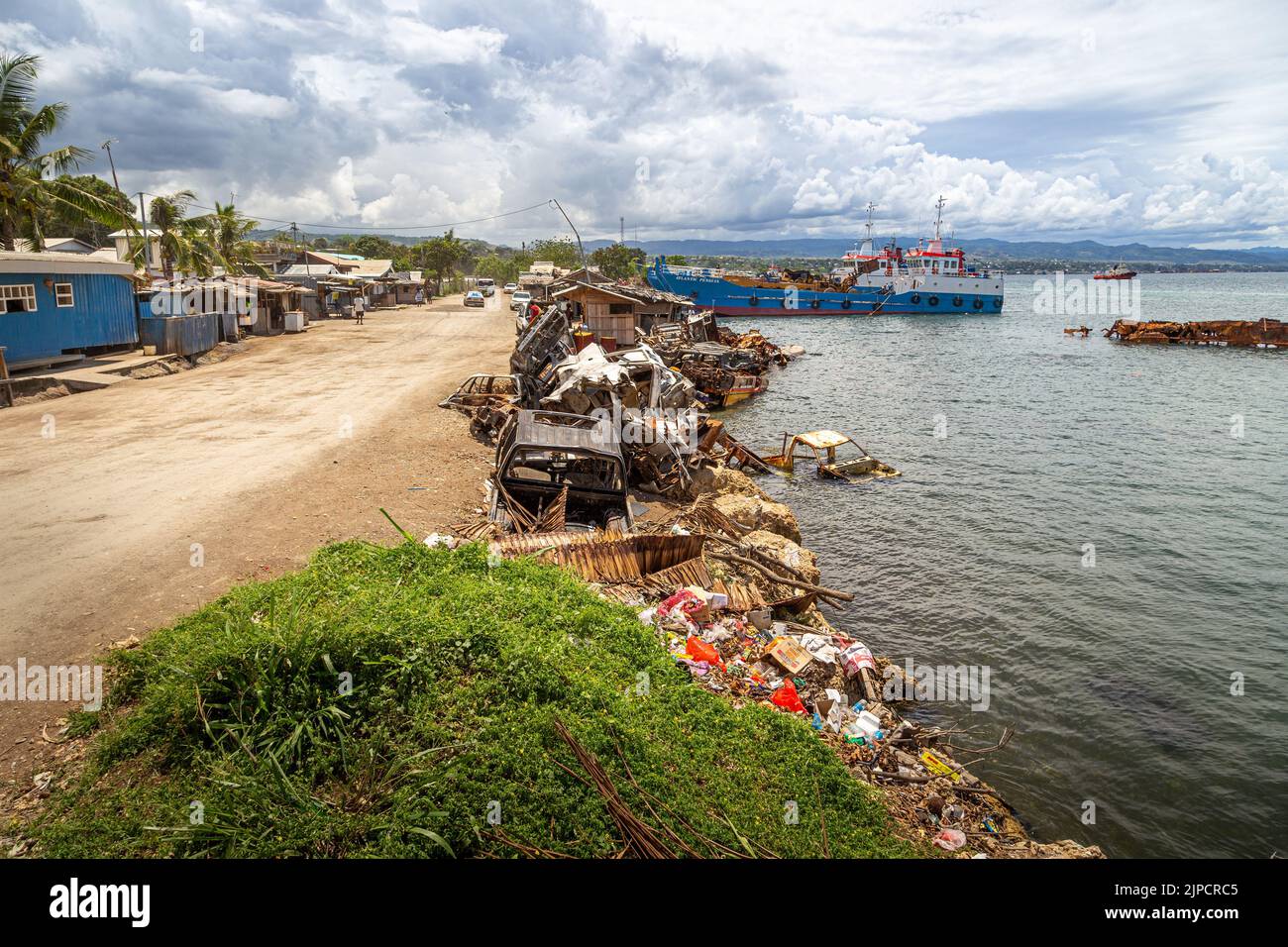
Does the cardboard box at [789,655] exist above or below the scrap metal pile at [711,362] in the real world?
below

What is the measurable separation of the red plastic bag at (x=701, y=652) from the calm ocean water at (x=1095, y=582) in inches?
121

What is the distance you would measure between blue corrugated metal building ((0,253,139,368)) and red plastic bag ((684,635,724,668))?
70.2ft

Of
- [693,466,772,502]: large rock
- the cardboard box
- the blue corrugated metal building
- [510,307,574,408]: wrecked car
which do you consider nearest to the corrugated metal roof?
the blue corrugated metal building

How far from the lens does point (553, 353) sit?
18.2 m

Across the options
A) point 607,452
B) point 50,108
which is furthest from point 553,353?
point 50,108

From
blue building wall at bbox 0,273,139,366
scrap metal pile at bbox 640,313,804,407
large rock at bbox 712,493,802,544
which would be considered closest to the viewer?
large rock at bbox 712,493,802,544

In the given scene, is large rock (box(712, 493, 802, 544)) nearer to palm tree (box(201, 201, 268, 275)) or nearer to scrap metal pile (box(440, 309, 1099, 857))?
scrap metal pile (box(440, 309, 1099, 857))

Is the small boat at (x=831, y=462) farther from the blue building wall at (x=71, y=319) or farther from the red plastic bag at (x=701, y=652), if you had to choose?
the blue building wall at (x=71, y=319)

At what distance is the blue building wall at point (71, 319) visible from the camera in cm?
1930

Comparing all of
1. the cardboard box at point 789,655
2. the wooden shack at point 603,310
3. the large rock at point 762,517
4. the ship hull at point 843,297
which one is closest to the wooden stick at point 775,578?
the cardboard box at point 789,655

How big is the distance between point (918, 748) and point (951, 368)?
117 feet

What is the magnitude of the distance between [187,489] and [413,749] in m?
8.37

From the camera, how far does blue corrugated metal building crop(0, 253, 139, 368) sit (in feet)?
62.6
